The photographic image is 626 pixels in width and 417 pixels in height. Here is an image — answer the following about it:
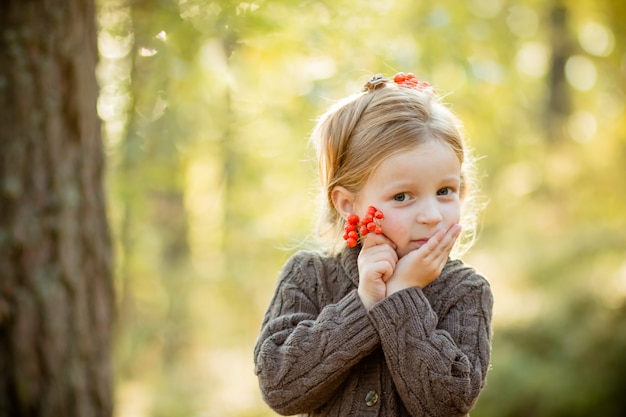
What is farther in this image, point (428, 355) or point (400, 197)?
point (400, 197)

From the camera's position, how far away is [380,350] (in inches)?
86.2

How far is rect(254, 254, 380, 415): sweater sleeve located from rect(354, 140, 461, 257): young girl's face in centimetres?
26

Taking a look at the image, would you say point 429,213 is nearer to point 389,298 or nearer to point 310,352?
point 389,298

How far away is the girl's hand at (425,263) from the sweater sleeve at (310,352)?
0.15 metres

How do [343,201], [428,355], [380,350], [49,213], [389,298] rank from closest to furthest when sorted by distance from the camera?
1. [428,355]
2. [389,298]
3. [380,350]
4. [343,201]
5. [49,213]

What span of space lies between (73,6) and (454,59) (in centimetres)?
291

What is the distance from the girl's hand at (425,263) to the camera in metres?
2.08

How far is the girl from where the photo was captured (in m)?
2.01

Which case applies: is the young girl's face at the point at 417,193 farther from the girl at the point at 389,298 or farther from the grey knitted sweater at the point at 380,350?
the grey knitted sweater at the point at 380,350

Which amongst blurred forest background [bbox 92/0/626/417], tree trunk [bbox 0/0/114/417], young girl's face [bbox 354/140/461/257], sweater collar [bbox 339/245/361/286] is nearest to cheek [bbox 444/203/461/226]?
young girl's face [bbox 354/140/461/257]

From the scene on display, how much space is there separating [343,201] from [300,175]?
564 centimetres

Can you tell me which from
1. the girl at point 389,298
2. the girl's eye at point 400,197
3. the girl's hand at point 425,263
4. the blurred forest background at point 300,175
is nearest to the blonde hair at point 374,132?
the girl at point 389,298

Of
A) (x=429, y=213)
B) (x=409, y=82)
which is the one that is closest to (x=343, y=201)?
(x=429, y=213)

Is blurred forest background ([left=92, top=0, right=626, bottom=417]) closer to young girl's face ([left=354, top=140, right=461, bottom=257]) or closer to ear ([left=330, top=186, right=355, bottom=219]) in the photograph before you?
ear ([left=330, top=186, right=355, bottom=219])
